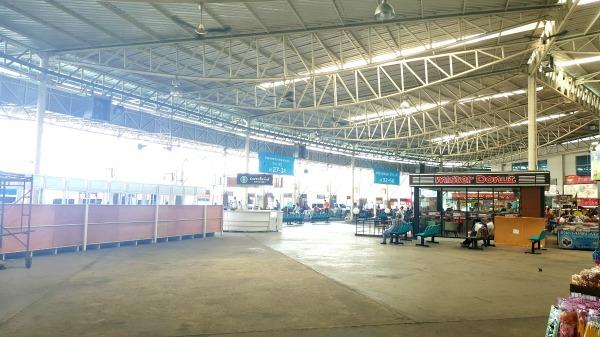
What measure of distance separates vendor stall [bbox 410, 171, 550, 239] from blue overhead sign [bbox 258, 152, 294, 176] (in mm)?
8876

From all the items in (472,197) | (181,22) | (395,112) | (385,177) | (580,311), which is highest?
(395,112)

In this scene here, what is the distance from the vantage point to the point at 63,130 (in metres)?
28.9

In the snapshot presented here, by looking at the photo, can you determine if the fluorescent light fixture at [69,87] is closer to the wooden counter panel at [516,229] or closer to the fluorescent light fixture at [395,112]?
the fluorescent light fixture at [395,112]

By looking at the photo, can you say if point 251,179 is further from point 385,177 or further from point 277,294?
point 277,294

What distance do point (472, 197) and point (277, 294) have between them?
47.7 feet

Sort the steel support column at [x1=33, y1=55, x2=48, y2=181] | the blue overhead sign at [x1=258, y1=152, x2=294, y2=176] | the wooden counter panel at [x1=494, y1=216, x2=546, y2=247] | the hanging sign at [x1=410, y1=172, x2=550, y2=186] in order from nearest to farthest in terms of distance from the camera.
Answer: the steel support column at [x1=33, y1=55, x2=48, y2=181], the wooden counter panel at [x1=494, y1=216, x2=546, y2=247], the hanging sign at [x1=410, y1=172, x2=550, y2=186], the blue overhead sign at [x1=258, y1=152, x2=294, y2=176]

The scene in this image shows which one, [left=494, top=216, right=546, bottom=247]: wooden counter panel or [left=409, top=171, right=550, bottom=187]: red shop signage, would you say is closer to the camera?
[left=494, top=216, right=546, bottom=247]: wooden counter panel

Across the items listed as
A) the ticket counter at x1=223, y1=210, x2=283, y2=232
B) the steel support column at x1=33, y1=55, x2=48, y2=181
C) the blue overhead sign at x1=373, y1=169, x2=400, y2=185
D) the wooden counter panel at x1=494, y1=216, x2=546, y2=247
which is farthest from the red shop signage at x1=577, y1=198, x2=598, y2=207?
the steel support column at x1=33, y1=55, x2=48, y2=181

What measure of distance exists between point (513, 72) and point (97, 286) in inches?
732

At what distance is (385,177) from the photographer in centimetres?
3500

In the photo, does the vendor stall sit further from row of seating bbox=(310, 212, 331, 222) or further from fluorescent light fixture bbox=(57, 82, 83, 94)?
fluorescent light fixture bbox=(57, 82, 83, 94)

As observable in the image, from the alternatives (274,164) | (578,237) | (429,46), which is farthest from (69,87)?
(578,237)

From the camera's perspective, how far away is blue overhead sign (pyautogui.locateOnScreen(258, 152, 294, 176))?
81.5 feet

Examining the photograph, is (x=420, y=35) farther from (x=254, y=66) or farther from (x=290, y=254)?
(x=290, y=254)
